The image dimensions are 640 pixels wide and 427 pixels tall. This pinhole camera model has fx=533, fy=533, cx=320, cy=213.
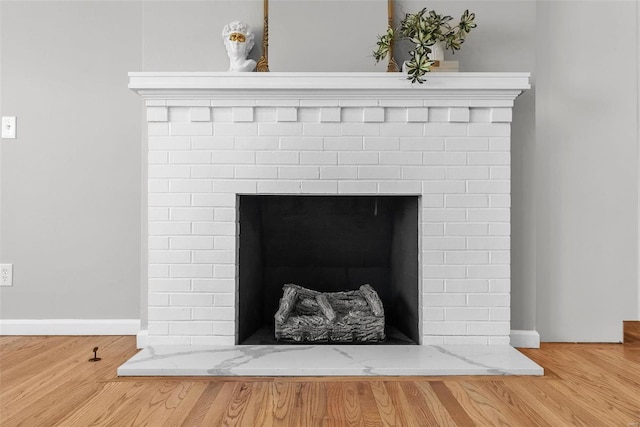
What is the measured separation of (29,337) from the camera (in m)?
2.71

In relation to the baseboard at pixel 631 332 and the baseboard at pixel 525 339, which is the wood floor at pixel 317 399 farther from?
the baseboard at pixel 631 332

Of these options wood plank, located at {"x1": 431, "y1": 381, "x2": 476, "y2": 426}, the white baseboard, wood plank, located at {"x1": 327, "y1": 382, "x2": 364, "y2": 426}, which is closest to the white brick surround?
the white baseboard

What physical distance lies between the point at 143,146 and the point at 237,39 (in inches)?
27.3

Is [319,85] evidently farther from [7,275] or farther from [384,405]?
[7,275]

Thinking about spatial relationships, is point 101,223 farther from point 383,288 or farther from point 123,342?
point 383,288

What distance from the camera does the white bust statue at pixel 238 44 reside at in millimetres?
2416

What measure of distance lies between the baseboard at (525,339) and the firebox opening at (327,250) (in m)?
0.51

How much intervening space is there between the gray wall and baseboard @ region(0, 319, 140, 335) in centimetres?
4

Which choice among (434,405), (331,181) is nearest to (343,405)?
(434,405)

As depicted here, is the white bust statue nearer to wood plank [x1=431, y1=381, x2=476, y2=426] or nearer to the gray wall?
the gray wall

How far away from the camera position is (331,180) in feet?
7.78

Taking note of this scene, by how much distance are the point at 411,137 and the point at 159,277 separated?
4.21ft

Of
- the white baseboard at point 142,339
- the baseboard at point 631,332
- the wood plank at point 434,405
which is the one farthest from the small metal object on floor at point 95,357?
the baseboard at point 631,332

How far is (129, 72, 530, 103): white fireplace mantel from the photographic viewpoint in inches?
90.4
